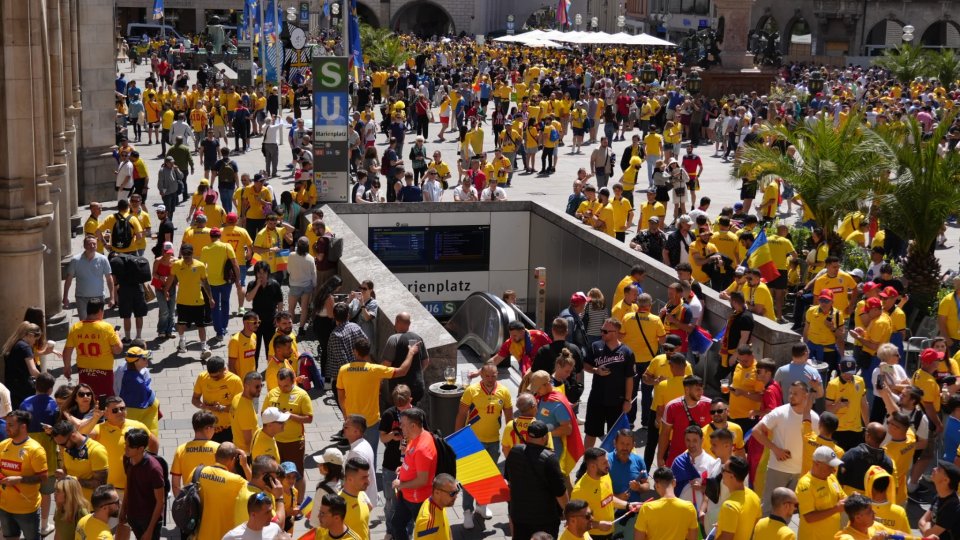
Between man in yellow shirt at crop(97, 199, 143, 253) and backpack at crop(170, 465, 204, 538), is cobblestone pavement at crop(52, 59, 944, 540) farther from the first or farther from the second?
backpack at crop(170, 465, 204, 538)

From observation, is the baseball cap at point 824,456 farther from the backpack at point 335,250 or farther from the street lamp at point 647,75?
the street lamp at point 647,75

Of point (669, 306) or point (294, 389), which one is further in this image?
point (669, 306)

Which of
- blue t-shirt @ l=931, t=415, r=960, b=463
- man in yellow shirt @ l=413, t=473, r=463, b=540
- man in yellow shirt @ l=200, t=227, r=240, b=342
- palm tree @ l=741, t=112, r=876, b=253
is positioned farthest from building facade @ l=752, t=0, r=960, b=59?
man in yellow shirt @ l=413, t=473, r=463, b=540

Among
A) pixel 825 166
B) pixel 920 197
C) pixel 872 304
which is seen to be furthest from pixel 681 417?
pixel 825 166

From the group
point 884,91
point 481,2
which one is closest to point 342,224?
point 884,91

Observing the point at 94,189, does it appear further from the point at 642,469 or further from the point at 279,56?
the point at 642,469

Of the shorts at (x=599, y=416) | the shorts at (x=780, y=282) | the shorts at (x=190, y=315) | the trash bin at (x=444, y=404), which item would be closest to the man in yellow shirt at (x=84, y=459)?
the trash bin at (x=444, y=404)

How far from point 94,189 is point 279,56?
12.4 metres

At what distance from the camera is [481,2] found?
348 feet

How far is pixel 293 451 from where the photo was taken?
436 inches

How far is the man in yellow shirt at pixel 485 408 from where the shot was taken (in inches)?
439

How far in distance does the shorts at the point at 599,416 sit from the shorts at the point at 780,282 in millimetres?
5695

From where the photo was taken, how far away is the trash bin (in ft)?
40.7

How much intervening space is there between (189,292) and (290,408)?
5.34 m
